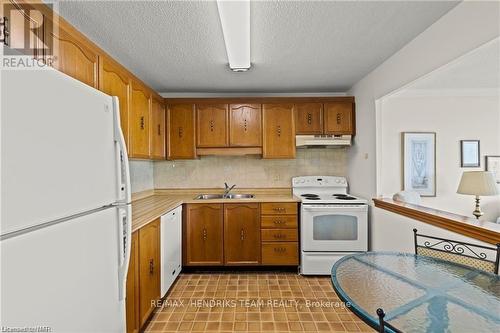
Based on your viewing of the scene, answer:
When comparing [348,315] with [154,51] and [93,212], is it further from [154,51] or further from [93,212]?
[154,51]

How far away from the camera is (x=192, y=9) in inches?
65.6

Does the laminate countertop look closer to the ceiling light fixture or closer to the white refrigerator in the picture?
the white refrigerator

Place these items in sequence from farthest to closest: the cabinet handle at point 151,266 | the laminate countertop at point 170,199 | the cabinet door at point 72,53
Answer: the laminate countertop at point 170,199 → the cabinet handle at point 151,266 → the cabinet door at point 72,53

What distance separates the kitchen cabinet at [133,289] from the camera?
1680 millimetres

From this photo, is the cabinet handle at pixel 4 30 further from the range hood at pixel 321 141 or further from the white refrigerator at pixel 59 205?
the range hood at pixel 321 141

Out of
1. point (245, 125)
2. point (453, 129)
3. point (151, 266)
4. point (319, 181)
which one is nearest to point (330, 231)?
point (319, 181)

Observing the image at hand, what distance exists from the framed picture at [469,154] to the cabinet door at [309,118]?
198 cm

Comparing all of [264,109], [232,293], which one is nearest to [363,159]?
[264,109]

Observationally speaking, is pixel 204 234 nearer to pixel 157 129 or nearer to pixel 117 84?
pixel 157 129

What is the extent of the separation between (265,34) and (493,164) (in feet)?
12.3

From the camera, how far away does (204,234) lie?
10.2 feet

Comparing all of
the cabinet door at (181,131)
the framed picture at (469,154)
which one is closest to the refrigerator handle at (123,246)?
the cabinet door at (181,131)

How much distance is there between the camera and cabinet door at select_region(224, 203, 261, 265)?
10.2 ft

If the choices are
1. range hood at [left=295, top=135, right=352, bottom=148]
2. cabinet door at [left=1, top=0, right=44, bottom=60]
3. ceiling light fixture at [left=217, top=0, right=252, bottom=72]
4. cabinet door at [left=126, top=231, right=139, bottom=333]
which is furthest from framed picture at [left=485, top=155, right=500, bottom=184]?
cabinet door at [left=1, top=0, right=44, bottom=60]
